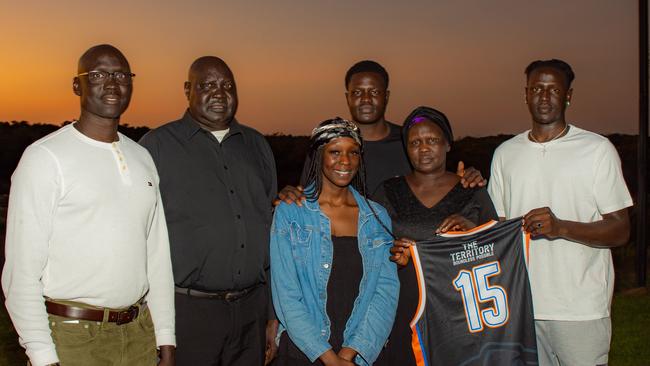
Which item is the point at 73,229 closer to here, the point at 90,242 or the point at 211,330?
the point at 90,242

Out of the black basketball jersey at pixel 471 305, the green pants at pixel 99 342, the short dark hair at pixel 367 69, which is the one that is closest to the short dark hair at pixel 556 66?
the black basketball jersey at pixel 471 305

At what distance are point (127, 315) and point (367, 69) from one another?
300cm

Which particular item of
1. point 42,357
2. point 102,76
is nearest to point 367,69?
point 102,76

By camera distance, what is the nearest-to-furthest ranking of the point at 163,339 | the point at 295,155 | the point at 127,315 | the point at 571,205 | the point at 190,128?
the point at 127,315
the point at 163,339
the point at 571,205
the point at 190,128
the point at 295,155

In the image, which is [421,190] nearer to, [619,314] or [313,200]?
[313,200]

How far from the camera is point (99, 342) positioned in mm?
3748

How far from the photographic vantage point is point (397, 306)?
15.2 ft

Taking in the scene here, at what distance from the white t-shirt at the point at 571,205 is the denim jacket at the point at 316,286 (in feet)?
3.77

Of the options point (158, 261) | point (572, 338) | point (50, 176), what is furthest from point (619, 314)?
point (50, 176)

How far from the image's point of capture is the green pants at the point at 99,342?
366 cm

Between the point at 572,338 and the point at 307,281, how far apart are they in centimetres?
194

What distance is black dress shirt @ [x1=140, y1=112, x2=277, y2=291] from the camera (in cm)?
468

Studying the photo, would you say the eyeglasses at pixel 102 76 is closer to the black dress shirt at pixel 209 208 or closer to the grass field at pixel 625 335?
the black dress shirt at pixel 209 208

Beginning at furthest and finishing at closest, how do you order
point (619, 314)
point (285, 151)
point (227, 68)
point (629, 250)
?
point (285, 151), point (629, 250), point (619, 314), point (227, 68)
